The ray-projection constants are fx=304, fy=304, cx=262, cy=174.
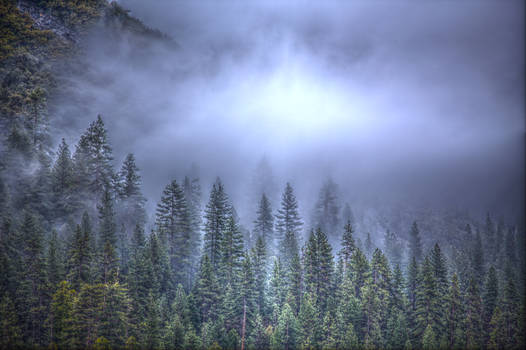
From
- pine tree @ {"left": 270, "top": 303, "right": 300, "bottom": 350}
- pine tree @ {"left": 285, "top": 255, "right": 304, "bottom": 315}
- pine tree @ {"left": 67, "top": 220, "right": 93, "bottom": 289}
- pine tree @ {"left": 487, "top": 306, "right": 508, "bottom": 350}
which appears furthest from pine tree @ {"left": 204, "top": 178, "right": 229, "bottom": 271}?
pine tree @ {"left": 487, "top": 306, "right": 508, "bottom": 350}

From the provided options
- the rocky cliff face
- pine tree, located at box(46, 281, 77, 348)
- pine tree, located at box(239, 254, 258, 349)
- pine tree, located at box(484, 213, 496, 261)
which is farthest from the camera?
pine tree, located at box(484, 213, 496, 261)

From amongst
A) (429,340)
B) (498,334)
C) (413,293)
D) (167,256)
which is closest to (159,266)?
(167,256)

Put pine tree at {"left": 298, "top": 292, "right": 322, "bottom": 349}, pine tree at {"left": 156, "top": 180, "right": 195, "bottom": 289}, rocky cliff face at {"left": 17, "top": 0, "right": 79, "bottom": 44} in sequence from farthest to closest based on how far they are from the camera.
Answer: rocky cliff face at {"left": 17, "top": 0, "right": 79, "bottom": 44}
pine tree at {"left": 156, "top": 180, "right": 195, "bottom": 289}
pine tree at {"left": 298, "top": 292, "right": 322, "bottom": 349}

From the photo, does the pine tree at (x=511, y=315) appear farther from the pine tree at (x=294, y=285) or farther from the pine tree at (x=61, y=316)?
the pine tree at (x=61, y=316)

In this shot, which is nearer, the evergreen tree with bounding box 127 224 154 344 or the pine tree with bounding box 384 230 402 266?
the evergreen tree with bounding box 127 224 154 344

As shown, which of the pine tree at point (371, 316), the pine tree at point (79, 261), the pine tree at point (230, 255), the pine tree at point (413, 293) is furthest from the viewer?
the pine tree at point (230, 255)

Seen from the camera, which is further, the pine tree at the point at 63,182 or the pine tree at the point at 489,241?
the pine tree at the point at 489,241

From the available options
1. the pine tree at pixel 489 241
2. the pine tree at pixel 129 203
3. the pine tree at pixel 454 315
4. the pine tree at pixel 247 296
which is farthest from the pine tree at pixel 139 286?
the pine tree at pixel 489 241

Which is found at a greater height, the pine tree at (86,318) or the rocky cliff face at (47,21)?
the rocky cliff face at (47,21)

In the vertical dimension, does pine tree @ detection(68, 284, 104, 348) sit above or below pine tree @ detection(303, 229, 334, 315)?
below

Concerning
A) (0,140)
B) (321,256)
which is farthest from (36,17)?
(321,256)

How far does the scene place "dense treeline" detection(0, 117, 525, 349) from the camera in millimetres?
36000

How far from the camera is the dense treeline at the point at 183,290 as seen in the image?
1417 inches

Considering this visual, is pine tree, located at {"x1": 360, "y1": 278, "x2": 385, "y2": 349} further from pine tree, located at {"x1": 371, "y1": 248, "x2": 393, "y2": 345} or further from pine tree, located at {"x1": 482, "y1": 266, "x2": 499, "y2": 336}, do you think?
pine tree, located at {"x1": 482, "y1": 266, "x2": 499, "y2": 336}
